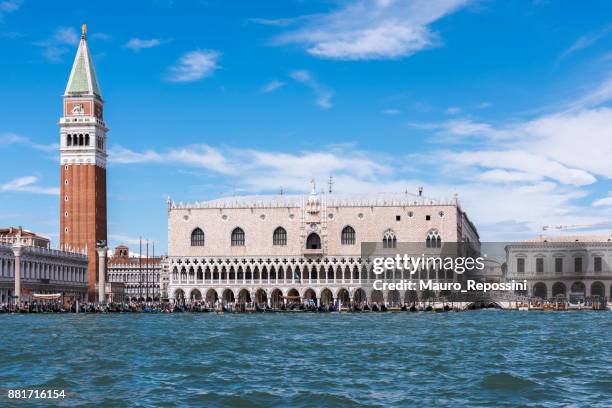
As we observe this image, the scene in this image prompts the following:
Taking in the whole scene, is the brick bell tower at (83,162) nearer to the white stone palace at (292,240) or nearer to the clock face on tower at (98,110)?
the clock face on tower at (98,110)

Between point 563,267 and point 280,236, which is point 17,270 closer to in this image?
point 280,236

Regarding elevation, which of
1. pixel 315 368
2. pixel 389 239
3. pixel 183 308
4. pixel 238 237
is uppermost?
pixel 238 237

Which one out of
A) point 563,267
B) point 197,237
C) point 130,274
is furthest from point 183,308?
point 130,274

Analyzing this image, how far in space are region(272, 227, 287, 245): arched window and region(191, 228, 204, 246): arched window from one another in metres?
6.85

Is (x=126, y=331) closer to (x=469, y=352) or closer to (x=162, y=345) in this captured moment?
(x=162, y=345)

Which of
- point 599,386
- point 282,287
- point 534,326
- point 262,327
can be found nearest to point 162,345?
point 262,327

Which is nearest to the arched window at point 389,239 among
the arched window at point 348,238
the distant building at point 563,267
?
the arched window at point 348,238

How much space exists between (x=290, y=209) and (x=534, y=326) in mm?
42880

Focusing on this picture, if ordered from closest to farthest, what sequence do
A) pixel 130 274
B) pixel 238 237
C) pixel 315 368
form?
pixel 315 368, pixel 238 237, pixel 130 274

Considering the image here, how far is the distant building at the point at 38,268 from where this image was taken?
90.7 meters

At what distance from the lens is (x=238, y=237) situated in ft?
310

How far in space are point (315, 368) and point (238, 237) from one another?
216ft

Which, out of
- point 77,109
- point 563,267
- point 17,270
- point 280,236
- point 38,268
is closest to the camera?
point 17,270

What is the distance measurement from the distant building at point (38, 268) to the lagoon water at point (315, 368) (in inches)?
1853
